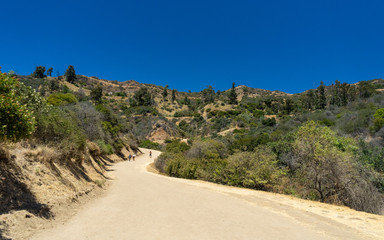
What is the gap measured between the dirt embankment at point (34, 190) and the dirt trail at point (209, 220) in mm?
571

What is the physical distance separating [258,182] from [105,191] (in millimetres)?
9585

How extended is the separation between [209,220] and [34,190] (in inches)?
238

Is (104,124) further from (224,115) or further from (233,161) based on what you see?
(224,115)

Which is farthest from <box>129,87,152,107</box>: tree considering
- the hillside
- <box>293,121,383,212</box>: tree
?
<box>293,121,383,212</box>: tree

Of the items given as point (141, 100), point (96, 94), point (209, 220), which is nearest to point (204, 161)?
point (209, 220)

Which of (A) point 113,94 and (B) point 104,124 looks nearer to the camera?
(B) point 104,124

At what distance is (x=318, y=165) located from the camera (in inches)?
471

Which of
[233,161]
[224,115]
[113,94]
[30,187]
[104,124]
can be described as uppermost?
[113,94]

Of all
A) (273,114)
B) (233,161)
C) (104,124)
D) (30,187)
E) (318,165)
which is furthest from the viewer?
(273,114)

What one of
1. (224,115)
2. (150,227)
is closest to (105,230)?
(150,227)

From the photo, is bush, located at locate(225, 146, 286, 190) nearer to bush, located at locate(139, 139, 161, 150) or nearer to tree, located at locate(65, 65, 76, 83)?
bush, located at locate(139, 139, 161, 150)

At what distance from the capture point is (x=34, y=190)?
295 inches

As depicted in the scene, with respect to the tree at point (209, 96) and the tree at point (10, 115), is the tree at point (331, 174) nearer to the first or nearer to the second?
the tree at point (10, 115)

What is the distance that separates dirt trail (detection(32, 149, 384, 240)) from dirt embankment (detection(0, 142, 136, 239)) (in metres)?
0.57
